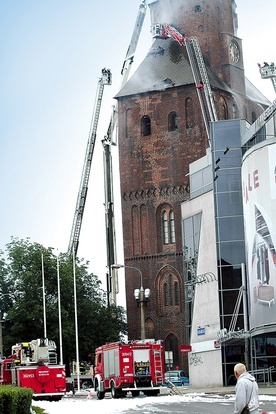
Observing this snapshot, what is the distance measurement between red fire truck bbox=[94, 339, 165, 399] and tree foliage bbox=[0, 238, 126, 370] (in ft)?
103

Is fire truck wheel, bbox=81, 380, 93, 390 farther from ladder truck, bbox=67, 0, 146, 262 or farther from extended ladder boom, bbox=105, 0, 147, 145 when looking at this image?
extended ladder boom, bbox=105, 0, 147, 145

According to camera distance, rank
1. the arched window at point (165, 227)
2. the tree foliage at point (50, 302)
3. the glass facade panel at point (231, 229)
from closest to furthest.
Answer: the glass facade panel at point (231, 229)
the tree foliage at point (50, 302)
the arched window at point (165, 227)

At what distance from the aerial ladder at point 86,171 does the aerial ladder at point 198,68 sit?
A: 994 centimetres

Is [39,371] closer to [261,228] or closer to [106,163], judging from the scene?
[261,228]

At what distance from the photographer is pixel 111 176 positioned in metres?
113

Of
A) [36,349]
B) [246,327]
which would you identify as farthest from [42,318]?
[36,349]

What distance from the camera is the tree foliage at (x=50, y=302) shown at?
8950 centimetres

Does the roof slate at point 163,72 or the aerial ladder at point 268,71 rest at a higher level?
the roof slate at point 163,72

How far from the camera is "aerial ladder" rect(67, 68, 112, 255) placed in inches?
4274

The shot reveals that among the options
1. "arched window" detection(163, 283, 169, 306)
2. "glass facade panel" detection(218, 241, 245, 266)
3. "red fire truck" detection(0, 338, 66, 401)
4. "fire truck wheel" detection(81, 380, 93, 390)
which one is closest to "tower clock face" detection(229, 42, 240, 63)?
"arched window" detection(163, 283, 169, 306)

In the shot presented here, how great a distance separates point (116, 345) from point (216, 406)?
1634 centimetres

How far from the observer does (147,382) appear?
181 ft

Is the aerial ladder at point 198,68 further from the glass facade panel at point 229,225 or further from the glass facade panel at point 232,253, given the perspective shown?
the glass facade panel at point 232,253

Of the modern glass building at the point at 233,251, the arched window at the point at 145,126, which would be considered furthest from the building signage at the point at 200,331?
the arched window at the point at 145,126
